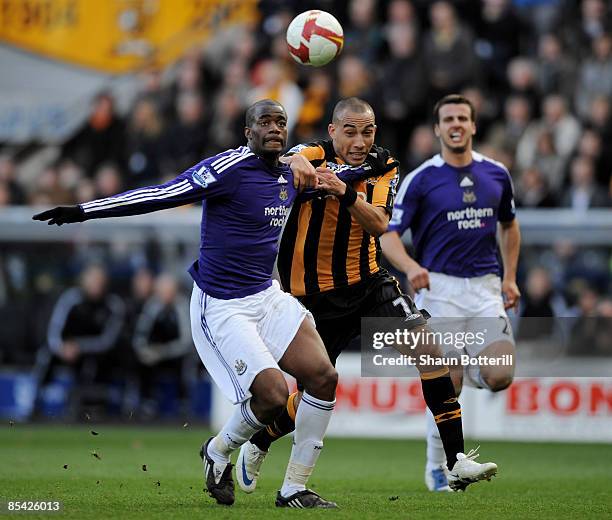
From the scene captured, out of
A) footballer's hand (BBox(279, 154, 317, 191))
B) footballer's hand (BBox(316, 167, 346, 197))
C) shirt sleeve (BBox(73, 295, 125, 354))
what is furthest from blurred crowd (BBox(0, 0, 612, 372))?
footballer's hand (BBox(279, 154, 317, 191))

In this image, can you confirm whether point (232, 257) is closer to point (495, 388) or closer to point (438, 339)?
point (438, 339)

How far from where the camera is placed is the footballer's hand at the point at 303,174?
772 cm

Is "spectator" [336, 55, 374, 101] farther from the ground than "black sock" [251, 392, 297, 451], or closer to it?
farther from the ground

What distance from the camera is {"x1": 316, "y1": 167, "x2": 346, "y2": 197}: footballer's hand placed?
781cm

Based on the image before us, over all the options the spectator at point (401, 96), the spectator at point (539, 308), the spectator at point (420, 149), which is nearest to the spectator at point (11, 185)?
the spectator at point (401, 96)

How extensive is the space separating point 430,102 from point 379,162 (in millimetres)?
8141

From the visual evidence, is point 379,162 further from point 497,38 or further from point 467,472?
point 497,38

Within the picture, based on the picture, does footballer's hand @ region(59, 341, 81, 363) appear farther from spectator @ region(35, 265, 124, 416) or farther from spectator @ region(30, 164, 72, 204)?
spectator @ region(30, 164, 72, 204)

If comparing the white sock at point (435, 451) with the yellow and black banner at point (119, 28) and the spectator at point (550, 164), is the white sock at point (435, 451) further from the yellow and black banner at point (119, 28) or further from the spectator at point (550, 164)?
the yellow and black banner at point (119, 28)

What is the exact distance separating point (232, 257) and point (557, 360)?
7.19 metres

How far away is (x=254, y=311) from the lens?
771 cm

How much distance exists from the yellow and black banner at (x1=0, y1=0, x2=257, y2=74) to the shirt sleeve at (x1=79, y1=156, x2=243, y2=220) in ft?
40.8

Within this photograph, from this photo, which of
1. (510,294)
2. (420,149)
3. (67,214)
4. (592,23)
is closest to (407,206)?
(510,294)

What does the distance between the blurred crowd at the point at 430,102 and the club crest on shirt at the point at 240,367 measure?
7.21m
